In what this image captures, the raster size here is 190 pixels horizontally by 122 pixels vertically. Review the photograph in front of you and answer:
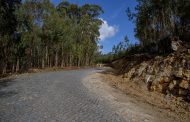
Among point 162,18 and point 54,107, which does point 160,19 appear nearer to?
point 162,18

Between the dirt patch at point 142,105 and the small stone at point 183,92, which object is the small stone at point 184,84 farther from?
the dirt patch at point 142,105

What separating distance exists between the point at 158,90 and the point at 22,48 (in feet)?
111

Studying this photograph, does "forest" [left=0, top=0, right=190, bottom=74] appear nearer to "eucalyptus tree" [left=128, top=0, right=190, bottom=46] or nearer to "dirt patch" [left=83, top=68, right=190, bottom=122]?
"eucalyptus tree" [left=128, top=0, right=190, bottom=46]

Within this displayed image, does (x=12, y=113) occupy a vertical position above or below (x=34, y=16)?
below

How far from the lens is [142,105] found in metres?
10.1

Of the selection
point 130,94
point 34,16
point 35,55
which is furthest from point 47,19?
point 130,94

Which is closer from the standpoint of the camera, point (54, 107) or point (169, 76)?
point (54, 107)

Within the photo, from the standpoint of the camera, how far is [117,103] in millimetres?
10000

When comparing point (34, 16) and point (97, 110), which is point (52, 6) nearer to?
point (34, 16)

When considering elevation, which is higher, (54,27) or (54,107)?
(54,27)

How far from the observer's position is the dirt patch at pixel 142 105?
27.6 ft

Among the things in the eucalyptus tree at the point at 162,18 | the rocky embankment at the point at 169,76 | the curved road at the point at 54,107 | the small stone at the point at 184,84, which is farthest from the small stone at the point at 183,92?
the eucalyptus tree at the point at 162,18

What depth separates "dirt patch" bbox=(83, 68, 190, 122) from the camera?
8.41 meters

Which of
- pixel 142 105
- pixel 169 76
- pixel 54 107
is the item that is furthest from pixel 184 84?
pixel 54 107
